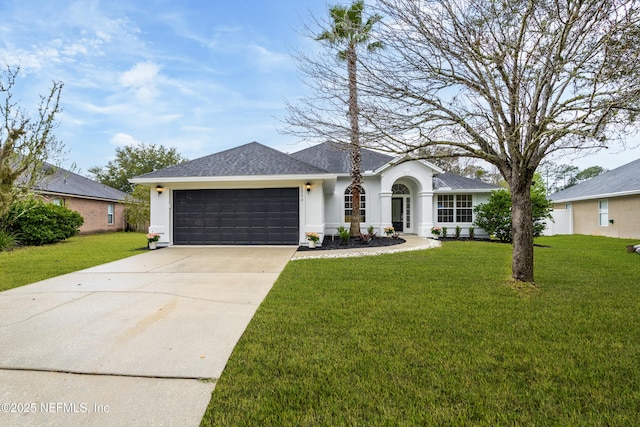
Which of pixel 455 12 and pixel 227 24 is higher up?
pixel 227 24

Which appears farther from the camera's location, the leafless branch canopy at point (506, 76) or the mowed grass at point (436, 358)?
the leafless branch canopy at point (506, 76)

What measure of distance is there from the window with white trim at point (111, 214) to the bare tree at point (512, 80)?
22913 mm

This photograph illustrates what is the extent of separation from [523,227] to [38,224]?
17.9 m

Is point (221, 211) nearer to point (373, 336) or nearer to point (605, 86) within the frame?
point (373, 336)

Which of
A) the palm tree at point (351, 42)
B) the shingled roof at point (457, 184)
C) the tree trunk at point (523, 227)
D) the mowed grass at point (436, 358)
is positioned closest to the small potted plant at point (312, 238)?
the mowed grass at point (436, 358)

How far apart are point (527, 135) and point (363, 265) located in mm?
4292

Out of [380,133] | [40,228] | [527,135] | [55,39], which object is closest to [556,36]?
[527,135]

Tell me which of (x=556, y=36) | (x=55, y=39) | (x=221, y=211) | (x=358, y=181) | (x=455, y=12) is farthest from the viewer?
(x=358, y=181)

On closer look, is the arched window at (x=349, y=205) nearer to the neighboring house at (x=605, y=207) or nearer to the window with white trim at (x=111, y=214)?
the neighboring house at (x=605, y=207)

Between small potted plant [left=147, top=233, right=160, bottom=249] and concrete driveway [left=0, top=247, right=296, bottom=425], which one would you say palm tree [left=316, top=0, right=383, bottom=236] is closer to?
concrete driveway [left=0, top=247, right=296, bottom=425]

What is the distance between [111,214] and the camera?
22.2 metres

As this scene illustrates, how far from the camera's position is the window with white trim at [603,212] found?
16.8 metres

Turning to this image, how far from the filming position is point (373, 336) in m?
3.28

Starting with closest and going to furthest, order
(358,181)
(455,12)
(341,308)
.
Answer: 1. (341,308)
2. (455,12)
3. (358,181)
